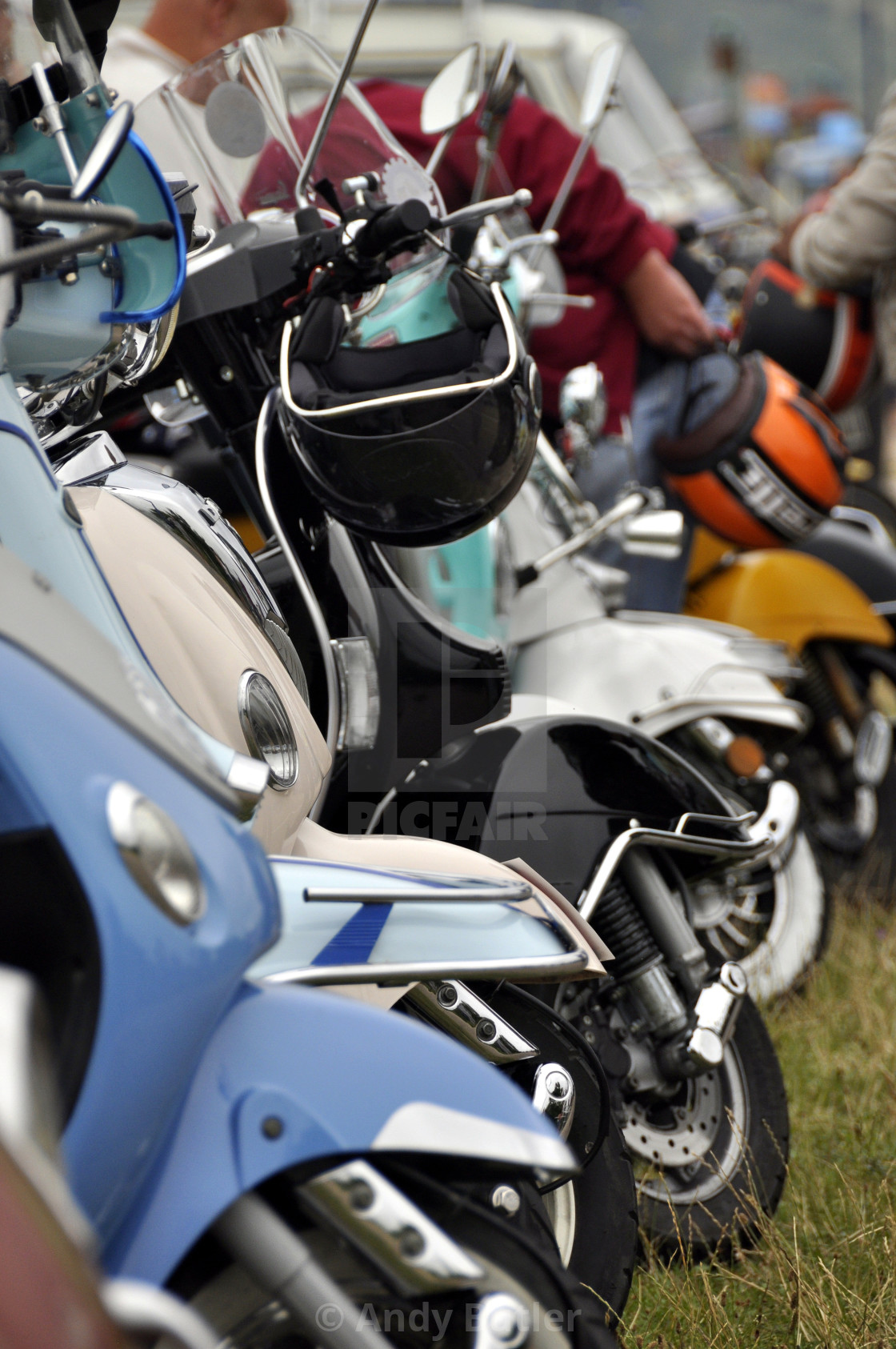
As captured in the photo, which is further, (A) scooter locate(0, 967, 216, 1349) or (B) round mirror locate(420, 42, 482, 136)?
(B) round mirror locate(420, 42, 482, 136)

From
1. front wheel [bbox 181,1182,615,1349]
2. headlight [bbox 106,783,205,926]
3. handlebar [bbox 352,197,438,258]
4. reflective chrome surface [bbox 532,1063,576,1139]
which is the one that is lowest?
reflective chrome surface [bbox 532,1063,576,1139]

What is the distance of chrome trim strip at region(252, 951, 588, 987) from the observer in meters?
1.06

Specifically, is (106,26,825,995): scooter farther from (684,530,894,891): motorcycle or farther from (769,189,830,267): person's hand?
(769,189,830,267): person's hand

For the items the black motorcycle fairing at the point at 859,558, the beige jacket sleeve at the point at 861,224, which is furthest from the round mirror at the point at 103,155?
the beige jacket sleeve at the point at 861,224

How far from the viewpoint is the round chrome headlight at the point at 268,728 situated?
1.39 meters

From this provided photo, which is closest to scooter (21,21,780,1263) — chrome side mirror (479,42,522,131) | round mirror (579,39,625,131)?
chrome side mirror (479,42,522,131)

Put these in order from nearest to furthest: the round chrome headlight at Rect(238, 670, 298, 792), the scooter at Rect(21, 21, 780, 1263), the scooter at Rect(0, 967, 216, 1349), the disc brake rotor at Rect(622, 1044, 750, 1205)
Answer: the scooter at Rect(0, 967, 216, 1349) → the round chrome headlight at Rect(238, 670, 298, 792) → the scooter at Rect(21, 21, 780, 1263) → the disc brake rotor at Rect(622, 1044, 750, 1205)

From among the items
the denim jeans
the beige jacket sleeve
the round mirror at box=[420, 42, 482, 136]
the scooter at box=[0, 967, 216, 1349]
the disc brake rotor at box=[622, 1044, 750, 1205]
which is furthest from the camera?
the beige jacket sleeve

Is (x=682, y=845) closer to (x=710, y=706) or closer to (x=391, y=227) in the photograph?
(x=710, y=706)

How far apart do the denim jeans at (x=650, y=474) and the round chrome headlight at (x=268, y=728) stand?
76.9 inches

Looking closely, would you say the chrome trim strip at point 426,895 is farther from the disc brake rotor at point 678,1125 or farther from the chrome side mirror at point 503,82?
the chrome side mirror at point 503,82

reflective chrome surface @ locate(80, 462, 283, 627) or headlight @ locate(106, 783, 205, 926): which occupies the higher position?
headlight @ locate(106, 783, 205, 926)

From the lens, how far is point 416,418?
170 cm

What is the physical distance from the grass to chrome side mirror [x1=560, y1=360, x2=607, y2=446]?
1.29 m
